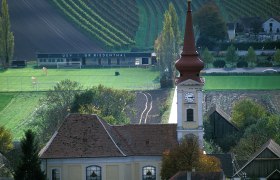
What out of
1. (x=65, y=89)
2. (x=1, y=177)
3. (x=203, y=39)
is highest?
(x=203, y=39)

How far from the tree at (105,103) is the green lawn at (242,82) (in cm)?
1843

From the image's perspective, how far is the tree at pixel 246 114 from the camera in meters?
87.2

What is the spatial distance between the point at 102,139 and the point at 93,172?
6.40ft

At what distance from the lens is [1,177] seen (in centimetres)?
6806

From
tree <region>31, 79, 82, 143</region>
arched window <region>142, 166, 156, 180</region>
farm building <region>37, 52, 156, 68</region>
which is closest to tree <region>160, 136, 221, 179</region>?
arched window <region>142, 166, 156, 180</region>

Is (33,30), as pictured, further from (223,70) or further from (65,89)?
(65,89)

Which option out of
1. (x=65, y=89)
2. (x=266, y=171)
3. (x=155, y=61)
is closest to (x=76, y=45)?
(x=155, y=61)

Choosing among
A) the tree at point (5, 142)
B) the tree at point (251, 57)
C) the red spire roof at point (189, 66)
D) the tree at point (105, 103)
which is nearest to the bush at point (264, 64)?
the tree at point (251, 57)

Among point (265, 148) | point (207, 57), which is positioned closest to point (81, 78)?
point (207, 57)

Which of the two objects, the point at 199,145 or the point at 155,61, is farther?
the point at 155,61

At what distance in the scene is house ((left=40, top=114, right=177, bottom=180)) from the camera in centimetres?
6800

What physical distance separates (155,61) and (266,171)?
217ft

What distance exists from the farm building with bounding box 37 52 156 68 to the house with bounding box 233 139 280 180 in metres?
66.5

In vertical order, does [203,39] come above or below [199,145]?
above
